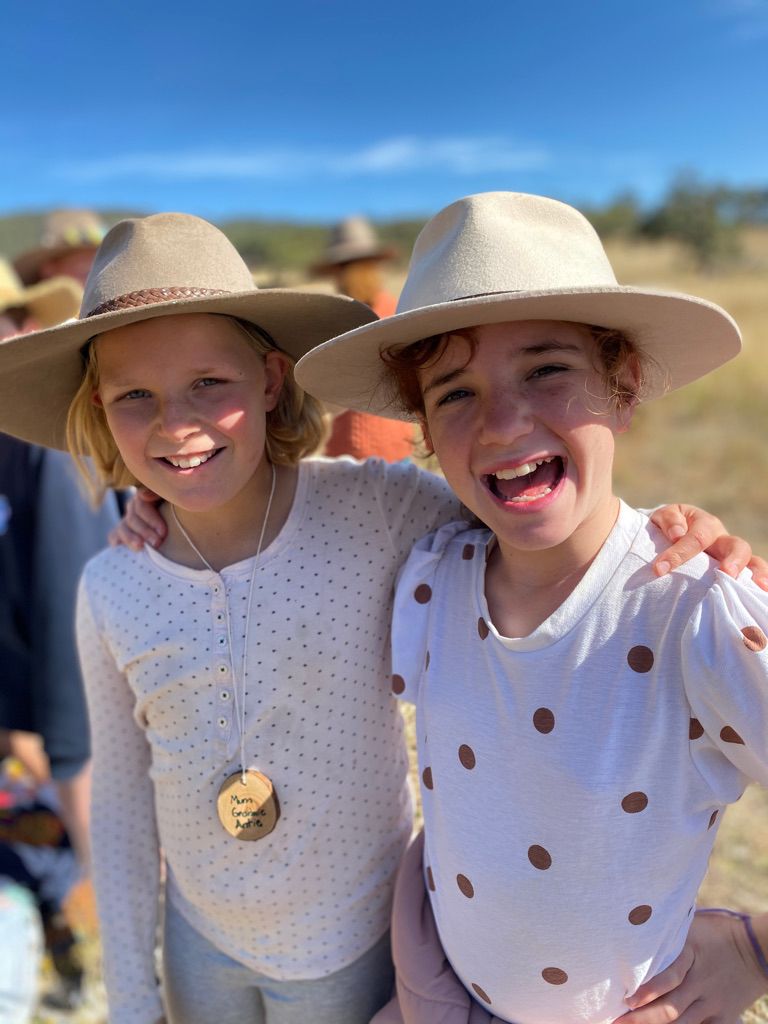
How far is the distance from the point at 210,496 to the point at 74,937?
207cm

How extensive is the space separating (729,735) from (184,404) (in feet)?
3.13

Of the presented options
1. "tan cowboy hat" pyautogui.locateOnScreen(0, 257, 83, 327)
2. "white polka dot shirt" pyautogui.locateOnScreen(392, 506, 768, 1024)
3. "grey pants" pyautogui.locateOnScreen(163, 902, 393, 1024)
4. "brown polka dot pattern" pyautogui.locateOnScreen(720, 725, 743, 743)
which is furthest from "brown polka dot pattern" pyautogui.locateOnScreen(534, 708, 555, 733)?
"tan cowboy hat" pyautogui.locateOnScreen(0, 257, 83, 327)

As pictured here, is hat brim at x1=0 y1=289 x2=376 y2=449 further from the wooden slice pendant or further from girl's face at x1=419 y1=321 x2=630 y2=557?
the wooden slice pendant

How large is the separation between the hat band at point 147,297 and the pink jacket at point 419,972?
106 centimetres

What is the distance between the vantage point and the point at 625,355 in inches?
49.9

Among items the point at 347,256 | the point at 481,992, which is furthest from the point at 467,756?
the point at 347,256

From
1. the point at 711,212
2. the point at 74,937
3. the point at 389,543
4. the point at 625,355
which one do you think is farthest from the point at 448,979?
the point at 711,212

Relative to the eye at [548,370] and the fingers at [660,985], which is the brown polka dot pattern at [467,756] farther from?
the eye at [548,370]

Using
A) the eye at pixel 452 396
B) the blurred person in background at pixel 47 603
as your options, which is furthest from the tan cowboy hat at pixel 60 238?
the eye at pixel 452 396

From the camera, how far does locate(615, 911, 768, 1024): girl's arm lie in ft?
4.08

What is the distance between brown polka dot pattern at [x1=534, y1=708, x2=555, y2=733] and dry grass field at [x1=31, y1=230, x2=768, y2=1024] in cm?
90

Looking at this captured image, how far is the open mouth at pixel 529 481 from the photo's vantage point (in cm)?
119

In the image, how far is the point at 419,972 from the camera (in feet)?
4.51

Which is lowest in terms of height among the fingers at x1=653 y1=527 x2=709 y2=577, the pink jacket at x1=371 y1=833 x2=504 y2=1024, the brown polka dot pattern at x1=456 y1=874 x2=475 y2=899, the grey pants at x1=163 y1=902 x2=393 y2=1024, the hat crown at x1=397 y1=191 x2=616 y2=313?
the grey pants at x1=163 y1=902 x2=393 y2=1024
